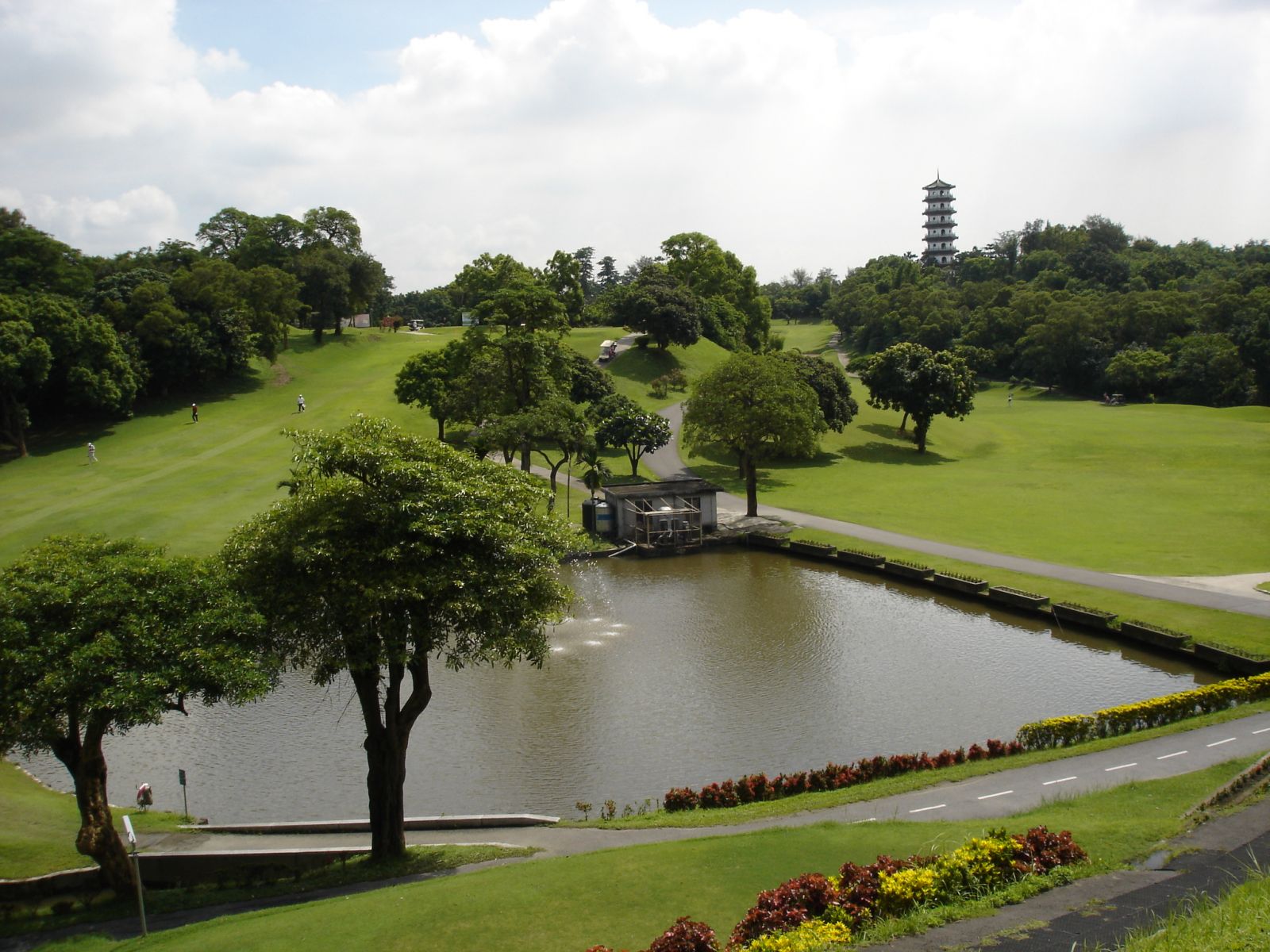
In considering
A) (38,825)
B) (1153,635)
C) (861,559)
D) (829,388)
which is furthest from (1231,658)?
(829,388)

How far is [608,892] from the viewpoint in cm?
1484

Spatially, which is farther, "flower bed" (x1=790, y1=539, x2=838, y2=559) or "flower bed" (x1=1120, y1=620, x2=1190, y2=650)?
"flower bed" (x1=790, y1=539, x2=838, y2=559)

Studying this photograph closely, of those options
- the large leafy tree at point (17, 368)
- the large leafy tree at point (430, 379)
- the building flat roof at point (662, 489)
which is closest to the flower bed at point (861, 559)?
the building flat roof at point (662, 489)

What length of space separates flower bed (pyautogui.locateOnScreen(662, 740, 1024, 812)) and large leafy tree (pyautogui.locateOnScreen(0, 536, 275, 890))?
941cm

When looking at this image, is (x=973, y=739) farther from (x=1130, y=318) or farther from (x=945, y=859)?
(x=1130, y=318)

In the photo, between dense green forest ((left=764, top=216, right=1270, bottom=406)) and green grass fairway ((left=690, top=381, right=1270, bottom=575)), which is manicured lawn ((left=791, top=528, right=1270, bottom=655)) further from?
dense green forest ((left=764, top=216, right=1270, bottom=406))

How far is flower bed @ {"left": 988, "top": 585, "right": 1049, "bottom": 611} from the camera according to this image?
36125mm

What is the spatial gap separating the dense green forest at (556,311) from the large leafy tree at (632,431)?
204 inches

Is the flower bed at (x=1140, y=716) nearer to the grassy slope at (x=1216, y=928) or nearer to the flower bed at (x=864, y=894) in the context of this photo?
the flower bed at (x=864, y=894)

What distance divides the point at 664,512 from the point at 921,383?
32.6m

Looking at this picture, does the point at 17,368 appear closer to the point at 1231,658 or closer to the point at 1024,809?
the point at 1024,809

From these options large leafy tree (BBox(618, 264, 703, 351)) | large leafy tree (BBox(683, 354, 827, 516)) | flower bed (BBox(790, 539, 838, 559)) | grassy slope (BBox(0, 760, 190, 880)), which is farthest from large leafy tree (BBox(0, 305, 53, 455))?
flower bed (BBox(790, 539, 838, 559))

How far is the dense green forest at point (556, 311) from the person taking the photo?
63156 millimetres

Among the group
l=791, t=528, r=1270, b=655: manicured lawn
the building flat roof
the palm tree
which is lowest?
l=791, t=528, r=1270, b=655: manicured lawn
